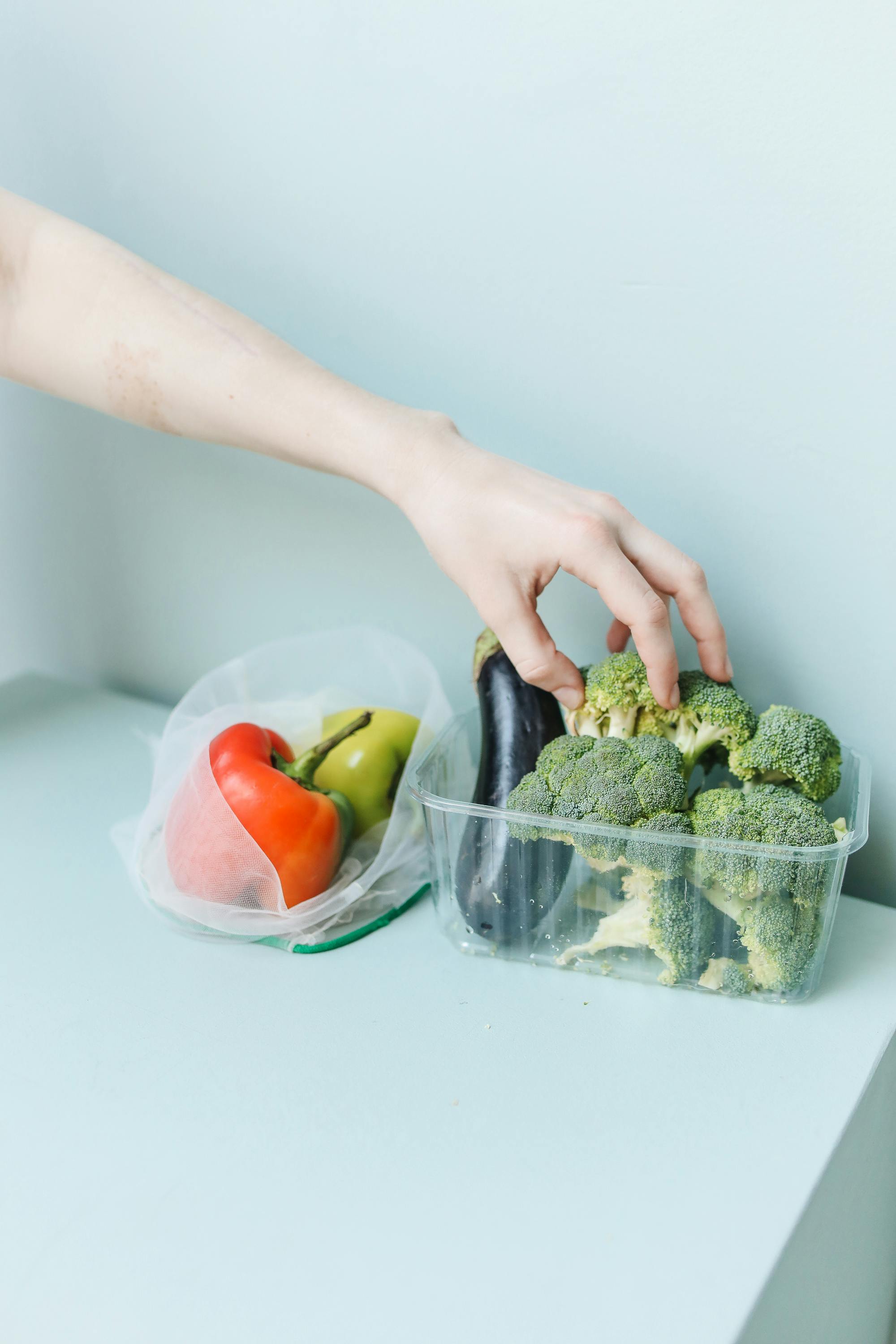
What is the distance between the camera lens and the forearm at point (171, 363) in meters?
0.71

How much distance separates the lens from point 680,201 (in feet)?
2.23

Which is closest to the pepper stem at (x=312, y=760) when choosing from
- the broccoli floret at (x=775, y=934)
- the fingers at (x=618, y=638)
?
the fingers at (x=618, y=638)

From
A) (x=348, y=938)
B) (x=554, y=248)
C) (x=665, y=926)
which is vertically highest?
(x=554, y=248)

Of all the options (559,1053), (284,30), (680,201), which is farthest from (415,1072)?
(284,30)

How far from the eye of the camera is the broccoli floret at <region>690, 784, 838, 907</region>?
23.2 inches

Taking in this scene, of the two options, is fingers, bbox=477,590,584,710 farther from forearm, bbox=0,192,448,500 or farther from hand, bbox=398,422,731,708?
forearm, bbox=0,192,448,500

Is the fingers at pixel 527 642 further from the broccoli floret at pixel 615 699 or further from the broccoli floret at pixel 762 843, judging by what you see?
the broccoli floret at pixel 762 843

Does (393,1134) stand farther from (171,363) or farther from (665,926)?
(171,363)

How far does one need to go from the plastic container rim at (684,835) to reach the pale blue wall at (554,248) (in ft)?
0.31

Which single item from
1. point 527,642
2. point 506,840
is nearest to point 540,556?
point 527,642

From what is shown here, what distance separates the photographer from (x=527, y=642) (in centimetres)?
67

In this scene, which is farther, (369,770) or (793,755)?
(369,770)

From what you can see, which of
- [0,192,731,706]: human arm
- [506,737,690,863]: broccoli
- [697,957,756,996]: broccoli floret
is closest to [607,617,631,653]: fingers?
[0,192,731,706]: human arm

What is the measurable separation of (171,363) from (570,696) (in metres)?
0.40
